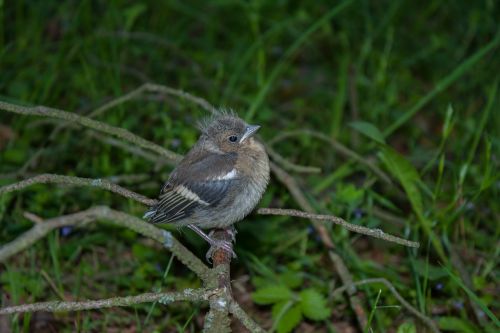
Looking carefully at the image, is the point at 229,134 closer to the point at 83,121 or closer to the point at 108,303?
the point at 83,121

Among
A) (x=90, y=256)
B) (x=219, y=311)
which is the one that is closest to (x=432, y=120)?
(x=90, y=256)

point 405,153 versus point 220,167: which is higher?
point 220,167

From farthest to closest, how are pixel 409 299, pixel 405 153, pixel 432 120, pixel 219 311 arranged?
pixel 432 120 → pixel 405 153 → pixel 409 299 → pixel 219 311

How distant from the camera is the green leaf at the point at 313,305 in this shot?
3879mm

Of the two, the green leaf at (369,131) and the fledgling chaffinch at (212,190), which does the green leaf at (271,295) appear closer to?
the fledgling chaffinch at (212,190)

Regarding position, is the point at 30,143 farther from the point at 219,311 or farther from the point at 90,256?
the point at 219,311

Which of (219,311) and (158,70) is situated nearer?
(219,311)

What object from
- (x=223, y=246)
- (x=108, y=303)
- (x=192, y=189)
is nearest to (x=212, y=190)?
(x=192, y=189)

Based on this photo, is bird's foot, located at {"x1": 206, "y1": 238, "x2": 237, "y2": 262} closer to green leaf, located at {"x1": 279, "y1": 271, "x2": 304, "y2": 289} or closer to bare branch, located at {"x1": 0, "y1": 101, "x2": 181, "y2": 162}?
bare branch, located at {"x1": 0, "y1": 101, "x2": 181, "y2": 162}

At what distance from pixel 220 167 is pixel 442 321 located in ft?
4.94

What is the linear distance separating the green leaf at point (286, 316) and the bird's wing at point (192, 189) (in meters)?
0.75

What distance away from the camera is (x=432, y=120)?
6613 mm

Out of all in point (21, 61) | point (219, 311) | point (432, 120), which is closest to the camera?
point (219, 311)

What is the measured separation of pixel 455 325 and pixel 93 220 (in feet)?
7.14
